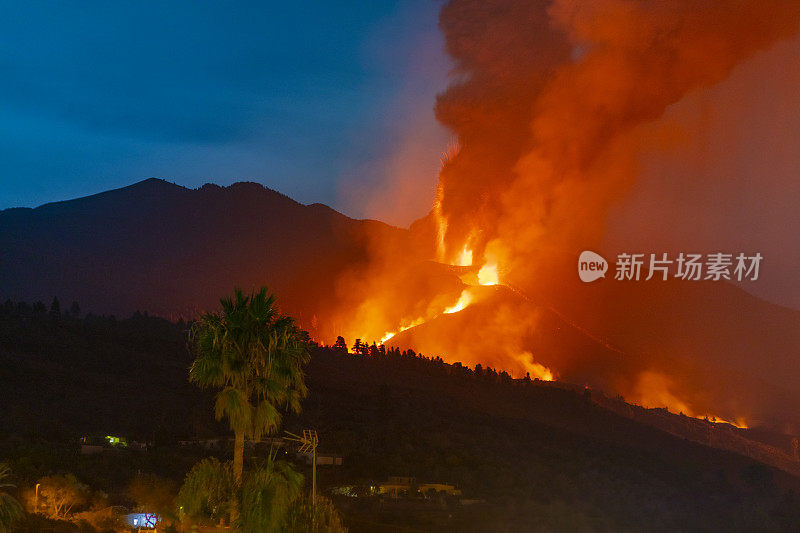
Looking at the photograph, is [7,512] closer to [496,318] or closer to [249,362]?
[249,362]

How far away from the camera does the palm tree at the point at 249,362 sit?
21.4m

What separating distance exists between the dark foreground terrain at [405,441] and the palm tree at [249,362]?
50.0 feet

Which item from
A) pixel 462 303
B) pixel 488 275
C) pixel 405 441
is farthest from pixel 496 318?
pixel 405 441

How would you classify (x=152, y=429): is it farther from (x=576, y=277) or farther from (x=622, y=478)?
(x=576, y=277)

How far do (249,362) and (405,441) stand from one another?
154 ft

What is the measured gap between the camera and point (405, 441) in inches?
2643

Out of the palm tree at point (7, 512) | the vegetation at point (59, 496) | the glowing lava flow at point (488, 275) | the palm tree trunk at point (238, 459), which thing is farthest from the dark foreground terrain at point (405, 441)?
the glowing lava flow at point (488, 275)

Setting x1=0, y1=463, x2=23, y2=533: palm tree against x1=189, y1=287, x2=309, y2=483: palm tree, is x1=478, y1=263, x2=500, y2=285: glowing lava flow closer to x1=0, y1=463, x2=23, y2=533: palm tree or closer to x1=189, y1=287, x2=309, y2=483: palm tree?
x1=0, y1=463, x2=23, y2=533: palm tree

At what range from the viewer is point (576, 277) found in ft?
605

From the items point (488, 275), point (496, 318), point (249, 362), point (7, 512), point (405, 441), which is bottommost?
point (7, 512)

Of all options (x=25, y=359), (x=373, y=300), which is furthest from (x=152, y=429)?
(x=373, y=300)

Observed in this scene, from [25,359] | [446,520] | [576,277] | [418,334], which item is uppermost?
[576,277]

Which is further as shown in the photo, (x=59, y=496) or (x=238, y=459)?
(x=59, y=496)

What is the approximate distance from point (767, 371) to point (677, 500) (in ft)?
453
